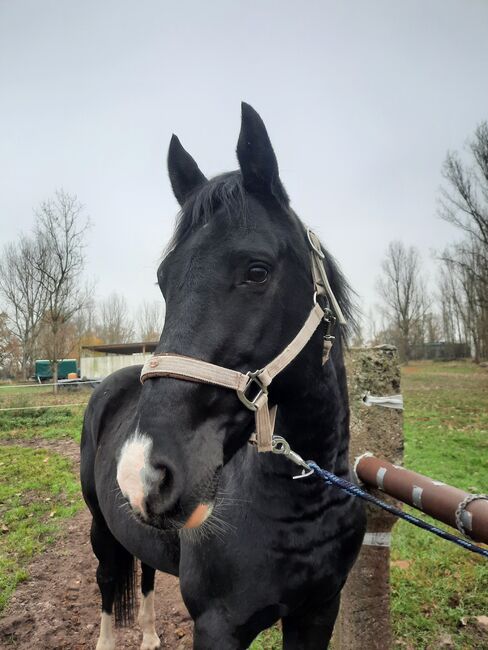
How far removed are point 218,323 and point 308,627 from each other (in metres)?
1.45

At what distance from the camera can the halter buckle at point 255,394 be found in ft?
4.36

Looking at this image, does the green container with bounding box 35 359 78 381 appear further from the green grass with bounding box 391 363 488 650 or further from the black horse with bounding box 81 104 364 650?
Answer: the black horse with bounding box 81 104 364 650

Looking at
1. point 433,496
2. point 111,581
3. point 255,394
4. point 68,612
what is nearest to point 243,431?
point 255,394

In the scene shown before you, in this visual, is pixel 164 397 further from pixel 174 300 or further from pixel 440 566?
pixel 440 566

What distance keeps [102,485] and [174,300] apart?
6.63ft

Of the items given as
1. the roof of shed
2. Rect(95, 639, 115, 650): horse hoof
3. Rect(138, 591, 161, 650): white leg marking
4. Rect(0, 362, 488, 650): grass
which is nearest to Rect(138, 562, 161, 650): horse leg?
Rect(138, 591, 161, 650): white leg marking

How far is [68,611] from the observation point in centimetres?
357

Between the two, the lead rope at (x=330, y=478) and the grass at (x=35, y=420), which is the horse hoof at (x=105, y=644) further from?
the grass at (x=35, y=420)

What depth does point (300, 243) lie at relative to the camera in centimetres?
165

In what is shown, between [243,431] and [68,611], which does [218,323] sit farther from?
[68,611]

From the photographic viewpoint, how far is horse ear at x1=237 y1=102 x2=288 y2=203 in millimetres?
1520

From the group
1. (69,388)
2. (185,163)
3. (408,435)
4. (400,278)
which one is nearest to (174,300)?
(185,163)

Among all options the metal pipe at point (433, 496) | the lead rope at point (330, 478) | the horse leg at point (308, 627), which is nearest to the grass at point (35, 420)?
the horse leg at point (308, 627)

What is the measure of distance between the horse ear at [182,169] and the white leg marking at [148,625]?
121 inches
